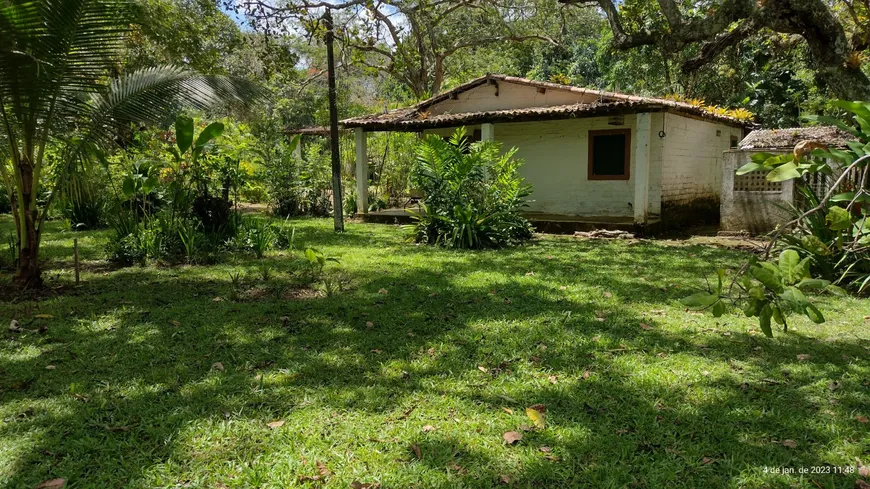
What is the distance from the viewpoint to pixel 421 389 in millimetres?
3428

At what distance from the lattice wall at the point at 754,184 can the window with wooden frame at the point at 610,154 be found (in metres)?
2.45

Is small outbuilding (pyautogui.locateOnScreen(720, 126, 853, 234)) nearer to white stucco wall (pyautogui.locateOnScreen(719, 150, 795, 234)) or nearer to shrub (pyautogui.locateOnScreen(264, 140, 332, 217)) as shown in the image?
white stucco wall (pyautogui.locateOnScreen(719, 150, 795, 234))

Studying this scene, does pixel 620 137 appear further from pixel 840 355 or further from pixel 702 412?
pixel 702 412

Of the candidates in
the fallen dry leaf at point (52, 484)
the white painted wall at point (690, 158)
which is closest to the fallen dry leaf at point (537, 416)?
the fallen dry leaf at point (52, 484)

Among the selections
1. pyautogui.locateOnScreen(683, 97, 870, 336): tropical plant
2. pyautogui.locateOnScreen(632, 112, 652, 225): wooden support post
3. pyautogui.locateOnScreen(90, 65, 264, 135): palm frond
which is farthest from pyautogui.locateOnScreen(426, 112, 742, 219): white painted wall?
pyautogui.locateOnScreen(683, 97, 870, 336): tropical plant

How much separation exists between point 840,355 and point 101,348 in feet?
18.0

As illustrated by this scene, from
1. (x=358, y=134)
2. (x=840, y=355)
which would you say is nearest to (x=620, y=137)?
(x=358, y=134)

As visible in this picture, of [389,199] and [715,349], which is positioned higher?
[389,199]

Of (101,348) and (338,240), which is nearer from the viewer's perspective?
(101,348)

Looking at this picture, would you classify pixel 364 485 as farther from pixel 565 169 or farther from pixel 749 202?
pixel 565 169

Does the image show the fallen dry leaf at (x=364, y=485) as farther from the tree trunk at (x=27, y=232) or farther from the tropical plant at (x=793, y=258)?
the tree trunk at (x=27, y=232)

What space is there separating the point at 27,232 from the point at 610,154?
11.2m

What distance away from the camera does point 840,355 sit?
3938mm

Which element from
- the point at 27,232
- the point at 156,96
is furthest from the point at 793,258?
the point at 27,232
